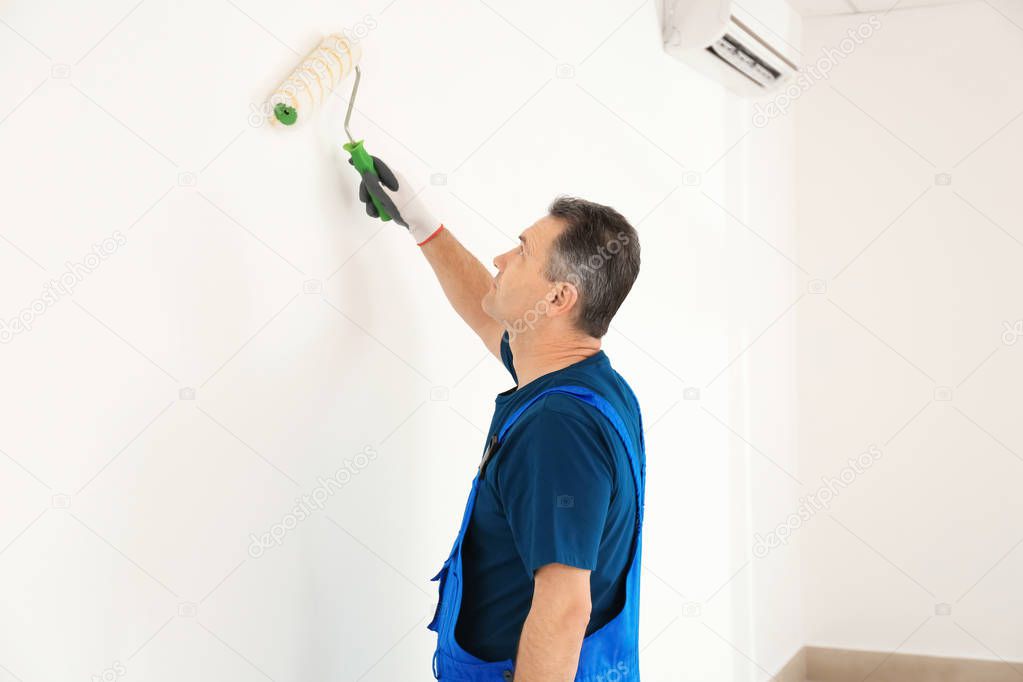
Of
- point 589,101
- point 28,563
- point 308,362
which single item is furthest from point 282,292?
point 589,101

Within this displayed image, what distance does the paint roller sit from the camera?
1.45 m

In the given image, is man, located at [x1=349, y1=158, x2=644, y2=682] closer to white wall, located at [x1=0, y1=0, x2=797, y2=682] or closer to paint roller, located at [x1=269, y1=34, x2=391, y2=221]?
paint roller, located at [x1=269, y1=34, x2=391, y2=221]

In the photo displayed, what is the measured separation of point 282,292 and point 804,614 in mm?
2852

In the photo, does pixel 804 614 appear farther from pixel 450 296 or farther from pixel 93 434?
pixel 93 434

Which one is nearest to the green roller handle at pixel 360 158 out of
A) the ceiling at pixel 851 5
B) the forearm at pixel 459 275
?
the forearm at pixel 459 275

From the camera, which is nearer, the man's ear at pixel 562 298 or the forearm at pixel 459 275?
the man's ear at pixel 562 298

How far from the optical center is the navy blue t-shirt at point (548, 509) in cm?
129

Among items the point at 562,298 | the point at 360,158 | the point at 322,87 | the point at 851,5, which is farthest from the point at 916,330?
the point at 322,87

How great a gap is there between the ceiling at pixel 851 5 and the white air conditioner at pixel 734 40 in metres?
0.26

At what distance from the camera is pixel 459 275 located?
70.8 inches

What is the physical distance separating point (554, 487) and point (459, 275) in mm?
624

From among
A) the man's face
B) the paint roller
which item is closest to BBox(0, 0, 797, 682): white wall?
the paint roller

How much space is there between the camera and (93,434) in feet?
3.95

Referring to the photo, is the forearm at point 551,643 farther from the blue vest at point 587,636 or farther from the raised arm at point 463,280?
the raised arm at point 463,280
